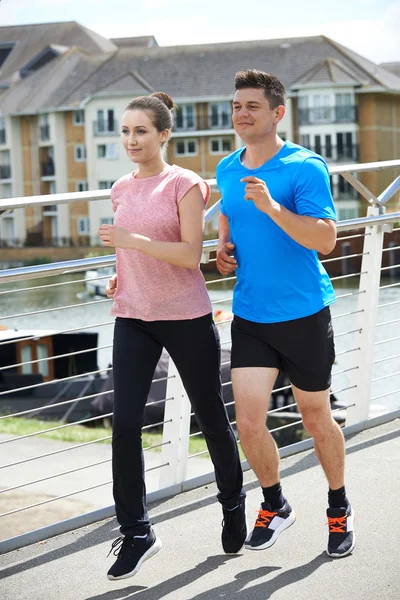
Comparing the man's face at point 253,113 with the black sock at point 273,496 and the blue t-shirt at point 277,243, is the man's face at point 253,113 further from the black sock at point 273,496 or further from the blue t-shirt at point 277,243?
the black sock at point 273,496

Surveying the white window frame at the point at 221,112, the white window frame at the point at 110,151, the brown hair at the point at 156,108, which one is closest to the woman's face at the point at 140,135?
the brown hair at the point at 156,108

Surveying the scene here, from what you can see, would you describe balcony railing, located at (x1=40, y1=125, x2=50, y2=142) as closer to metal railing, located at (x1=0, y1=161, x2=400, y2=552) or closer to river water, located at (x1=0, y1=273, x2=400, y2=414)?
river water, located at (x1=0, y1=273, x2=400, y2=414)

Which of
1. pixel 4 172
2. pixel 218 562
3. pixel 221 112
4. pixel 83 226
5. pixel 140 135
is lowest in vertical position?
pixel 83 226

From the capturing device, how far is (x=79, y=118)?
7600cm

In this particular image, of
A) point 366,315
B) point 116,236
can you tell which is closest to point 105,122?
point 366,315

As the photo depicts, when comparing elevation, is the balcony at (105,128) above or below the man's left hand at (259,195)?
above

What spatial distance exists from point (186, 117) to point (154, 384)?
161 feet

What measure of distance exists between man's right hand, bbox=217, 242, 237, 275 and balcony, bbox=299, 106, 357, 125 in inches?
2616

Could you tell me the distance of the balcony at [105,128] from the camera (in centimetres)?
7200

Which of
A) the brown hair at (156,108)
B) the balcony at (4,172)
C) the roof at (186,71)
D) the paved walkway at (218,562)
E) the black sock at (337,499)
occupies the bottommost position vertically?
the paved walkway at (218,562)

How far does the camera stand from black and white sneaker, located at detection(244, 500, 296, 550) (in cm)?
319

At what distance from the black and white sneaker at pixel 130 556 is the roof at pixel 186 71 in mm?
67395

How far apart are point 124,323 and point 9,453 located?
916 inches

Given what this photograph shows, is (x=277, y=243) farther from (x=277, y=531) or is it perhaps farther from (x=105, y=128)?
(x=105, y=128)
